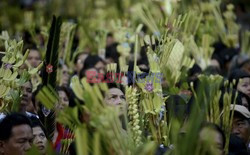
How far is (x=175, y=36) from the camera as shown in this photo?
5.36 meters

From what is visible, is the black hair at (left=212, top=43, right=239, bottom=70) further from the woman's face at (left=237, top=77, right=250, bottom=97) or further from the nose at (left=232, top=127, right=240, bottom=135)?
the nose at (left=232, top=127, right=240, bottom=135)

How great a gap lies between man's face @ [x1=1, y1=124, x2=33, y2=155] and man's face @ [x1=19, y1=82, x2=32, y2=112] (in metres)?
1.35

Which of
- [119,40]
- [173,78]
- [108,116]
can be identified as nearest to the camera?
[108,116]

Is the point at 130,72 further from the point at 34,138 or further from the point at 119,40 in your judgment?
the point at 119,40

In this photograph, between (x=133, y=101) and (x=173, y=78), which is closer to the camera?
(x=133, y=101)

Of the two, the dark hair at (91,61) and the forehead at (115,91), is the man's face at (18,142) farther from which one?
the dark hair at (91,61)

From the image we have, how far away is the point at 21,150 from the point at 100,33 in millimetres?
4945

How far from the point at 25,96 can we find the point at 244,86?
194 cm

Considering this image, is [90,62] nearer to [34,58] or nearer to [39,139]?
[34,58]

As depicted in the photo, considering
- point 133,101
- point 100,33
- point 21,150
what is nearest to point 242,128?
point 133,101

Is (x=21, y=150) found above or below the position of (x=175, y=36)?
below

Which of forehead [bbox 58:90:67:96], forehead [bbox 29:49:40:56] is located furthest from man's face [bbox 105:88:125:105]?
forehead [bbox 29:49:40:56]

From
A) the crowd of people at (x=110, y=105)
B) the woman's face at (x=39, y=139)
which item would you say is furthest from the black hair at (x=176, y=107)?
the woman's face at (x=39, y=139)

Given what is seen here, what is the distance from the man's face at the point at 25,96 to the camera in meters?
5.97
